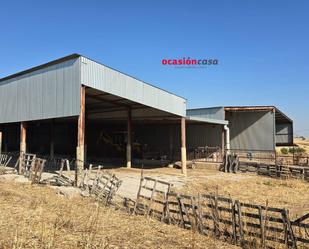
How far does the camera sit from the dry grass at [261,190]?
38.4 ft

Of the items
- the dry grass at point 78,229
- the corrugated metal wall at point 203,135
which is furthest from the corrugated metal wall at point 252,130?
the dry grass at point 78,229

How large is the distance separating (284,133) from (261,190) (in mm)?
25739

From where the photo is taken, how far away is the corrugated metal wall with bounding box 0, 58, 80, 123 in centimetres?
1333

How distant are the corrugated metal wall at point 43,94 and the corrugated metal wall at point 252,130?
17.3 m

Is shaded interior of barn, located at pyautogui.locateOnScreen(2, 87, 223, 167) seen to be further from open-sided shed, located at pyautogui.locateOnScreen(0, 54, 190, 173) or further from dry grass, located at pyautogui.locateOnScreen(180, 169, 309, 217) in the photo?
dry grass, located at pyautogui.locateOnScreen(180, 169, 309, 217)

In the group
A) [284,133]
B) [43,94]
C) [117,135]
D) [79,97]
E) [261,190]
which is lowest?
[261,190]

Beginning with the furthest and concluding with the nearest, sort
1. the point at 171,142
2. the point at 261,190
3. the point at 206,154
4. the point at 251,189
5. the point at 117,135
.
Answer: the point at 117,135
the point at 171,142
the point at 206,154
the point at 251,189
the point at 261,190

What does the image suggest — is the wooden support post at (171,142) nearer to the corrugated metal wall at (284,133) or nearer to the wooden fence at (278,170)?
the wooden fence at (278,170)

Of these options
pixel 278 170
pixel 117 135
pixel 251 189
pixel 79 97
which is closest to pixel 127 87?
pixel 79 97

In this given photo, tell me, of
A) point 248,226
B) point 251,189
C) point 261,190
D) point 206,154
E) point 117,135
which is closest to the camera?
point 248,226

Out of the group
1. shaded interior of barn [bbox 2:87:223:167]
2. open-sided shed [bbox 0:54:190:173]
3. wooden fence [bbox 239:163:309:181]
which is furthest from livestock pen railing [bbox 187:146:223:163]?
open-sided shed [bbox 0:54:190:173]

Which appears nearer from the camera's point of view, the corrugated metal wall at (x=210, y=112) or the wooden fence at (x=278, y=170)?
the wooden fence at (x=278, y=170)

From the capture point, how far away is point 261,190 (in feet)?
48.2

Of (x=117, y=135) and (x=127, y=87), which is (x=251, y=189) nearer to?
(x=127, y=87)
